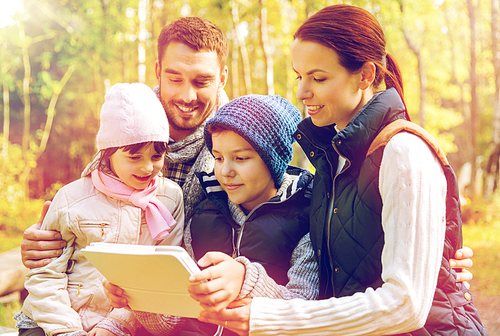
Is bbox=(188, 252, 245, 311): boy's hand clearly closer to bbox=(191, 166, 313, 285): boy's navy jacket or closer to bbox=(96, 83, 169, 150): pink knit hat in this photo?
bbox=(191, 166, 313, 285): boy's navy jacket

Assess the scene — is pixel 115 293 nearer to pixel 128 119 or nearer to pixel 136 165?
pixel 136 165

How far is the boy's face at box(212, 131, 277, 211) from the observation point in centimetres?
214

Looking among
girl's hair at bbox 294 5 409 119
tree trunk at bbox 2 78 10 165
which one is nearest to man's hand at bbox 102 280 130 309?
girl's hair at bbox 294 5 409 119

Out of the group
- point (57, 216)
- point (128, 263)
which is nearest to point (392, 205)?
point (128, 263)

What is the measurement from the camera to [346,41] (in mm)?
1786

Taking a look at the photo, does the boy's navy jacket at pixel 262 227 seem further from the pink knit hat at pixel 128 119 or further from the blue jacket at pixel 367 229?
the pink knit hat at pixel 128 119

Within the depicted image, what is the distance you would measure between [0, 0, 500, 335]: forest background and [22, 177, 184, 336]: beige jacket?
3419mm

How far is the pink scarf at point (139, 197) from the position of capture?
2.14 m

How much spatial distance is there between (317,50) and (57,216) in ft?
4.54

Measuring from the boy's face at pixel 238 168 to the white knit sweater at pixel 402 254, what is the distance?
0.71m

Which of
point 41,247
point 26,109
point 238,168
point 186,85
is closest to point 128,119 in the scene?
point 238,168

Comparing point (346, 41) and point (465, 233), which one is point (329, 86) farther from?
point (465, 233)

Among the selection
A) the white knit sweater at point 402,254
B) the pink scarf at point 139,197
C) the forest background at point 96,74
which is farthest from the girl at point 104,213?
the forest background at point 96,74

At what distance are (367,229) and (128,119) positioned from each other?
1169 millimetres
